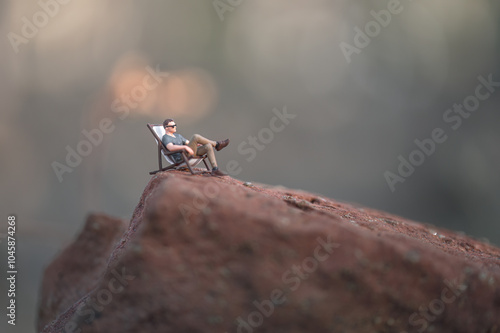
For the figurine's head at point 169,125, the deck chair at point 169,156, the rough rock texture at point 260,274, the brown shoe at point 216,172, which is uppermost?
the figurine's head at point 169,125

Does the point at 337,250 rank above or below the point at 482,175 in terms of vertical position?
above

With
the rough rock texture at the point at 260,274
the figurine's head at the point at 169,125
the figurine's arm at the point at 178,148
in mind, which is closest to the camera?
the rough rock texture at the point at 260,274

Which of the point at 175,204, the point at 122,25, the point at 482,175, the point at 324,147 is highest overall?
the point at 122,25

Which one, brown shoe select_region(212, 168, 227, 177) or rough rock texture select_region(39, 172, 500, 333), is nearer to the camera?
rough rock texture select_region(39, 172, 500, 333)

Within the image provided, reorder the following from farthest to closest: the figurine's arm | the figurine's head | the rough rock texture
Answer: the figurine's head → the figurine's arm → the rough rock texture

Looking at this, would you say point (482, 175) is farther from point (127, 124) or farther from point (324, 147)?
point (127, 124)

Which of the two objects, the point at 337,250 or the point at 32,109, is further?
the point at 32,109

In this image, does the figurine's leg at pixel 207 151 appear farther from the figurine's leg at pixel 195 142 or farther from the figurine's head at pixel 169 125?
the figurine's head at pixel 169 125

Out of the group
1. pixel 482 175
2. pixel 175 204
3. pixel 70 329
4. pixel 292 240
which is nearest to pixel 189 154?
pixel 175 204

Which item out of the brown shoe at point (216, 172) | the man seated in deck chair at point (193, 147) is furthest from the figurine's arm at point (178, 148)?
the brown shoe at point (216, 172)

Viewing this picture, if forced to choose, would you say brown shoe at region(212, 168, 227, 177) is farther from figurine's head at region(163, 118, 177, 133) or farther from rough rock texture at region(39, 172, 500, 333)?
rough rock texture at region(39, 172, 500, 333)

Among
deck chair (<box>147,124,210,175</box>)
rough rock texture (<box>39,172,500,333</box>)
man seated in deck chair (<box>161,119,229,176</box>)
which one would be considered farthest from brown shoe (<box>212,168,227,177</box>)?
rough rock texture (<box>39,172,500,333</box>)
